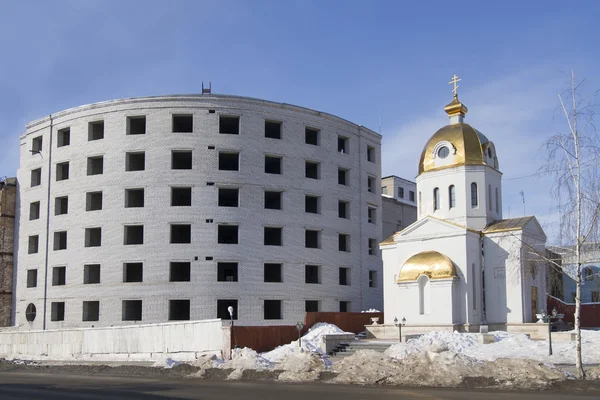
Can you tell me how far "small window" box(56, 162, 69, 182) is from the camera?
4856 centimetres

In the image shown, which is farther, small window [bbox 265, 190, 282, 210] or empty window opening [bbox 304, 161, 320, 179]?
empty window opening [bbox 304, 161, 320, 179]

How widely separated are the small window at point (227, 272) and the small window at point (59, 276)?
1100 cm

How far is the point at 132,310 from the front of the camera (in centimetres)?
4566

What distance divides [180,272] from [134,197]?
6.10 m

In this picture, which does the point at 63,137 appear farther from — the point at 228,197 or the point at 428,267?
the point at 428,267

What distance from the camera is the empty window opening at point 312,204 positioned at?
4883 centimetres

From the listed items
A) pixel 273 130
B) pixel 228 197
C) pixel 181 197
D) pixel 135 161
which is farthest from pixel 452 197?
pixel 135 161

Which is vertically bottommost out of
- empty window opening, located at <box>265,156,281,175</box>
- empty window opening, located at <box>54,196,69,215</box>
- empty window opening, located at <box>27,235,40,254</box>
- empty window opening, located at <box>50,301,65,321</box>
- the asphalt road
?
the asphalt road

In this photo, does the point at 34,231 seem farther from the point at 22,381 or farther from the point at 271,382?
the point at 271,382

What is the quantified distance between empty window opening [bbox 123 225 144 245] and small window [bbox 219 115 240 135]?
918 cm

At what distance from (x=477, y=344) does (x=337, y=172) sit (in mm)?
22346

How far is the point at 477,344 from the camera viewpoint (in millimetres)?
30172

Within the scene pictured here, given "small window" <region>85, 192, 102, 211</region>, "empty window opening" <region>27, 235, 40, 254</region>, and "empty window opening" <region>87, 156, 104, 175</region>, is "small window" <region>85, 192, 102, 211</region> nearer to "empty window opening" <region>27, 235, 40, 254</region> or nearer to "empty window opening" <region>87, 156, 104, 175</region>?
"empty window opening" <region>87, 156, 104, 175</region>

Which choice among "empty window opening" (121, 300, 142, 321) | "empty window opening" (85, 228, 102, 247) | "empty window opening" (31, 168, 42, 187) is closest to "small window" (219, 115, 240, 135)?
"empty window opening" (85, 228, 102, 247)
